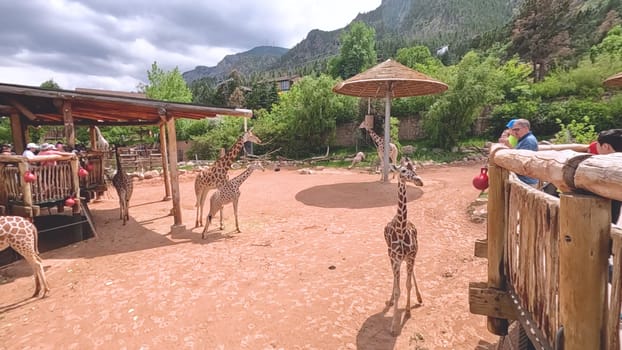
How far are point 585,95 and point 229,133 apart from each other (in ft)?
70.8

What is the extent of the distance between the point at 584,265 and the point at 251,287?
12.6 feet

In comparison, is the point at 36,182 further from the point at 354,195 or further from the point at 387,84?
the point at 387,84

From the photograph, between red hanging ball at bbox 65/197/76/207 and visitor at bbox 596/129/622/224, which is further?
red hanging ball at bbox 65/197/76/207

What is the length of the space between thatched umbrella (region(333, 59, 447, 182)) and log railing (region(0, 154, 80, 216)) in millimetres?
8065

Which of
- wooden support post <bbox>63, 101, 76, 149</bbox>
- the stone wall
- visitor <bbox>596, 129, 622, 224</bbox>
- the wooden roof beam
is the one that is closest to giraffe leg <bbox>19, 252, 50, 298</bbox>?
wooden support post <bbox>63, 101, 76, 149</bbox>

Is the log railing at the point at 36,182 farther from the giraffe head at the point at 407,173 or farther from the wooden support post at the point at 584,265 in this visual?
the wooden support post at the point at 584,265

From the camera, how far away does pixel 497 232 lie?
8.80 feet

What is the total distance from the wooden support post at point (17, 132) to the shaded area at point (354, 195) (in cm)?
696

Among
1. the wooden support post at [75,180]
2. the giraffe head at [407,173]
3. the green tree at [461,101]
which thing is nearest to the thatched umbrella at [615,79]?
the giraffe head at [407,173]

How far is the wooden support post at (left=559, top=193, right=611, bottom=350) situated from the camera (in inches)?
52.4

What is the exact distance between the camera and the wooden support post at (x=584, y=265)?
1.33 m

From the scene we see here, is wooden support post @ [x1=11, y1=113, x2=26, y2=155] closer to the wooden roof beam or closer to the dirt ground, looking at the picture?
the wooden roof beam

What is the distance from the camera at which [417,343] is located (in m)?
3.23

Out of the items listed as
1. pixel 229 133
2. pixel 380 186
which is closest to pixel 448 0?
pixel 229 133
